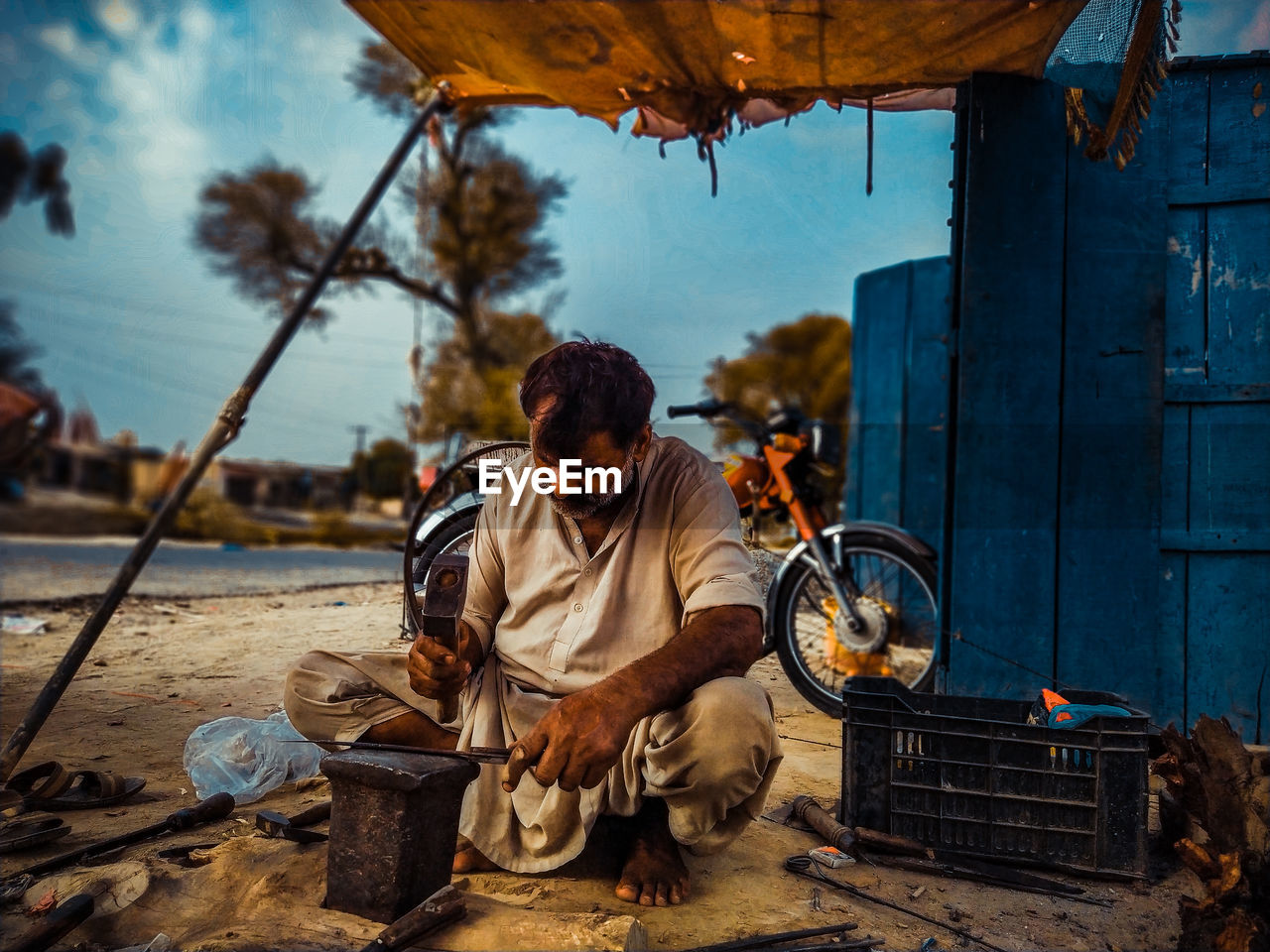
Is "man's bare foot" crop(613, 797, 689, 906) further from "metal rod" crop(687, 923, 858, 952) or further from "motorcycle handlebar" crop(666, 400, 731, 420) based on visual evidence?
"motorcycle handlebar" crop(666, 400, 731, 420)

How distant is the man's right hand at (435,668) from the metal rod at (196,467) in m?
0.77

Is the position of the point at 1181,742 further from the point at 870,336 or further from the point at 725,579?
the point at 870,336

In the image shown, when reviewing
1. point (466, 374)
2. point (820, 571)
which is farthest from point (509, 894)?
point (466, 374)

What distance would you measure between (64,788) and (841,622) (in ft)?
9.03

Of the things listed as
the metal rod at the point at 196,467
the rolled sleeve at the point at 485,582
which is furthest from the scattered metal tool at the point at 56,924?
the rolled sleeve at the point at 485,582

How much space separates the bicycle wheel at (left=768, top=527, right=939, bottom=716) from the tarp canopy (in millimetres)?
1804

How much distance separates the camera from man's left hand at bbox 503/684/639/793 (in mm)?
1510

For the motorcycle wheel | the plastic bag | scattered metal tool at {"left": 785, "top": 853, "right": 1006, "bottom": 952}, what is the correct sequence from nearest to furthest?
scattered metal tool at {"left": 785, "top": 853, "right": 1006, "bottom": 952} < the plastic bag < the motorcycle wheel

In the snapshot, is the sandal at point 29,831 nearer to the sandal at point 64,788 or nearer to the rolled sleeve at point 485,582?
the sandal at point 64,788

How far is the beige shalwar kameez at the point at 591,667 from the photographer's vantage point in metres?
1.74

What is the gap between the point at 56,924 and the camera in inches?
58.0

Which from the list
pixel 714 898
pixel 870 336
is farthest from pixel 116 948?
pixel 870 336

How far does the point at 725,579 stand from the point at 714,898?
2.29 feet

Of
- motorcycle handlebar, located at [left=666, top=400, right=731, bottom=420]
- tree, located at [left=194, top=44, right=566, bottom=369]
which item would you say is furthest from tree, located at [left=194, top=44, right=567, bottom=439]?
motorcycle handlebar, located at [left=666, top=400, right=731, bottom=420]
